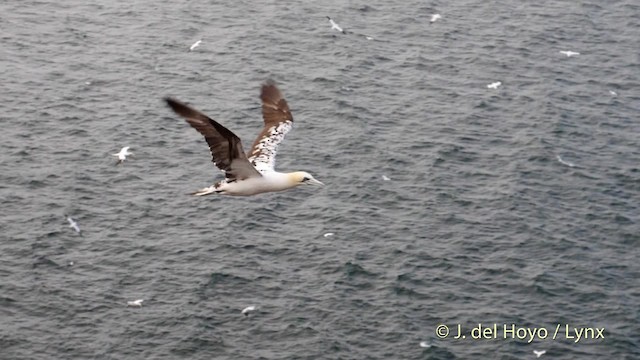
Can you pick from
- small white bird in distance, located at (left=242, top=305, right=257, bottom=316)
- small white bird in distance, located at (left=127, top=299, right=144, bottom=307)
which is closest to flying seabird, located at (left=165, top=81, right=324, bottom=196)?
small white bird in distance, located at (left=242, top=305, right=257, bottom=316)

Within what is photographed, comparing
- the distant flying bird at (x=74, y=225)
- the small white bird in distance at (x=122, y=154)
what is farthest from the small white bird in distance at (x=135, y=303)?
the small white bird in distance at (x=122, y=154)

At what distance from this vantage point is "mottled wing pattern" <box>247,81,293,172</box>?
2168 inches

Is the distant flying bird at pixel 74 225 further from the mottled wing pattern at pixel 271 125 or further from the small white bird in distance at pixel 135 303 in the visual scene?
the mottled wing pattern at pixel 271 125

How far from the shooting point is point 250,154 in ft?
181

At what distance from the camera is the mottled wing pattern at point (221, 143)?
45938 millimetres

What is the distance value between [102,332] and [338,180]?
26.6m

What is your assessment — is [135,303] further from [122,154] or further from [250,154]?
[250,154]

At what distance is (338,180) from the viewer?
105375 mm

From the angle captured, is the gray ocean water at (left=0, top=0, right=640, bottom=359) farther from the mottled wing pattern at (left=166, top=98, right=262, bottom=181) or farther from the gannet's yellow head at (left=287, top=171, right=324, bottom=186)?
the mottled wing pattern at (left=166, top=98, right=262, bottom=181)

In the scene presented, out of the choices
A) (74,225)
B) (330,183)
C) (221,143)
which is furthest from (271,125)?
(330,183)

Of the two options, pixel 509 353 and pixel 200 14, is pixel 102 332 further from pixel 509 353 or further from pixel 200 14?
pixel 200 14

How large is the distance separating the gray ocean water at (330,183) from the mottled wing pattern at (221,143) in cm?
3714

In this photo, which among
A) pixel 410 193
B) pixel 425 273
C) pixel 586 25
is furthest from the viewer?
pixel 586 25

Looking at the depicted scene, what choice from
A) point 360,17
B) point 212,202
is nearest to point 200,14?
point 360,17
